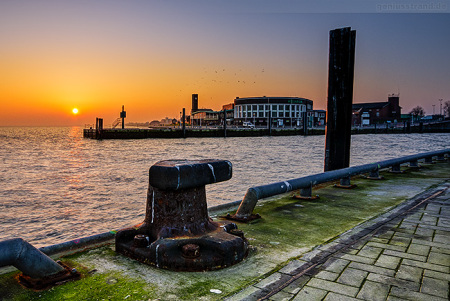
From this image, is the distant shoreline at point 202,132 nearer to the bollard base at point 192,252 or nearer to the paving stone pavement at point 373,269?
the bollard base at point 192,252

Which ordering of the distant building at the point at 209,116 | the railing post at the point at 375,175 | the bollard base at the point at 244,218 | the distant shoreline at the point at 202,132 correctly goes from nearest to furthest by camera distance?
the bollard base at the point at 244,218
the railing post at the point at 375,175
the distant shoreline at the point at 202,132
the distant building at the point at 209,116

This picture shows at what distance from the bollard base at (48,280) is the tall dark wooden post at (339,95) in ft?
22.1

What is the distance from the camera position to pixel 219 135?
250ft

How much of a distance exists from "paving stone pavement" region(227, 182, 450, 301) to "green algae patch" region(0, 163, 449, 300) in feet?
0.66

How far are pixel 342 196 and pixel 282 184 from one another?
1.78 meters

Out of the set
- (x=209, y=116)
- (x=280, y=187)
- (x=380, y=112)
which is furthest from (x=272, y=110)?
(x=280, y=187)

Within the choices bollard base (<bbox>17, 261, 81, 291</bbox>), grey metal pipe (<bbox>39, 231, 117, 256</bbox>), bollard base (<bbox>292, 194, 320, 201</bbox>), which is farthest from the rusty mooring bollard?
bollard base (<bbox>292, 194, 320, 201</bbox>)

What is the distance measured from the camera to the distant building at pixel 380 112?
109m

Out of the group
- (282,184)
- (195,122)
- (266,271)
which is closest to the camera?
(266,271)

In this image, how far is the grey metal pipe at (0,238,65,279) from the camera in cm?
246

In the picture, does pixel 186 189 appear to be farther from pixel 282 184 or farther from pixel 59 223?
pixel 59 223

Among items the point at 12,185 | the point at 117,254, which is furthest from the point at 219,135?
the point at 117,254

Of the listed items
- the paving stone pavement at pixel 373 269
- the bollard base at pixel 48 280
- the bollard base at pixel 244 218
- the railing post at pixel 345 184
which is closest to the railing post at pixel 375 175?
the railing post at pixel 345 184

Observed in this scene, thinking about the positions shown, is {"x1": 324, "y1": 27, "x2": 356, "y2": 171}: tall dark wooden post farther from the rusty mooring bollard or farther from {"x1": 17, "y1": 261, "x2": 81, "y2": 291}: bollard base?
{"x1": 17, "y1": 261, "x2": 81, "y2": 291}: bollard base
